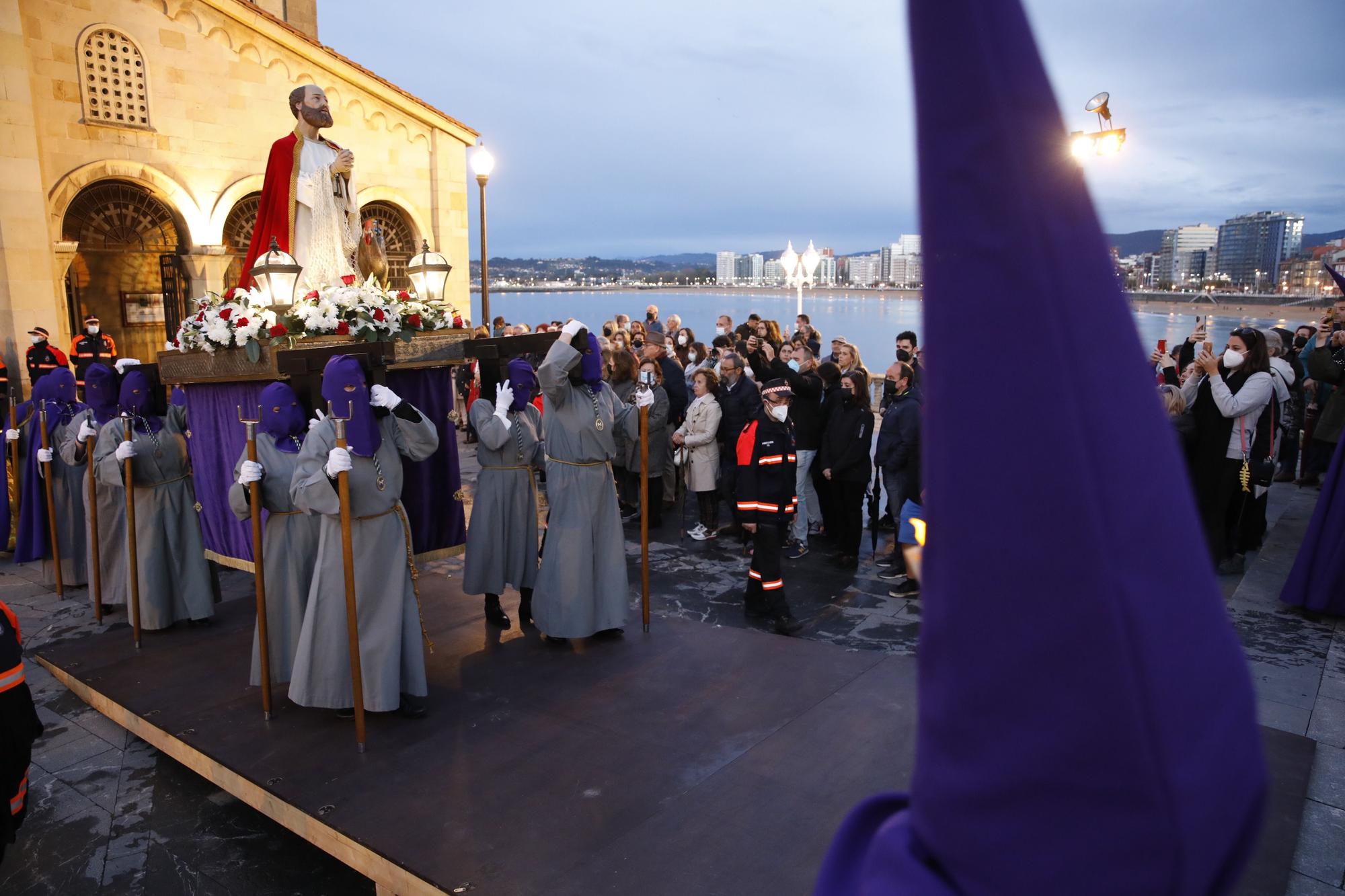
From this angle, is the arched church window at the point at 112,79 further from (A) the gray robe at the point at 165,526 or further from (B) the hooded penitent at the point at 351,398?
Result: (B) the hooded penitent at the point at 351,398

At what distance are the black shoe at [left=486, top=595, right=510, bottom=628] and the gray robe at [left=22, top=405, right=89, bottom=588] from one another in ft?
14.8

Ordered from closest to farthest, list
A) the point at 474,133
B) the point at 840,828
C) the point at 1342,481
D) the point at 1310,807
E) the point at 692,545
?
1. the point at 840,828
2. the point at 1310,807
3. the point at 1342,481
4. the point at 692,545
5. the point at 474,133

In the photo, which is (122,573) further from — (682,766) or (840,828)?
(840,828)

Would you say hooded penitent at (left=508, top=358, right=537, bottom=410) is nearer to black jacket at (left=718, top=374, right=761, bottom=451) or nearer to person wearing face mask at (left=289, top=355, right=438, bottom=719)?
person wearing face mask at (left=289, top=355, right=438, bottom=719)

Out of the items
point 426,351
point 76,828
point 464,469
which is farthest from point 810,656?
point 464,469

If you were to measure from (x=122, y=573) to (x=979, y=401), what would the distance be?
8545 mm

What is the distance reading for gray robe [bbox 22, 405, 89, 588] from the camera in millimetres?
8312

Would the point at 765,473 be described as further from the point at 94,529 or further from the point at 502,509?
the point at 94,529

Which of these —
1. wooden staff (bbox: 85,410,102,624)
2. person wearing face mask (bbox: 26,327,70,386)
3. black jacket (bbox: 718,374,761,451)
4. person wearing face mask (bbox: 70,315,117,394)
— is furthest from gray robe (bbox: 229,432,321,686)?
person wearing face mask (bbox: 70,315,117,394)

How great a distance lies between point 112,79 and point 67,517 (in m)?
8.42

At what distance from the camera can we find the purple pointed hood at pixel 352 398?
4.97 m

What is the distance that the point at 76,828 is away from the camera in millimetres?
4750

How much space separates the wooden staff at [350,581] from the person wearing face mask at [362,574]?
0.23 ft

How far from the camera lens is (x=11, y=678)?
3.71 metres
